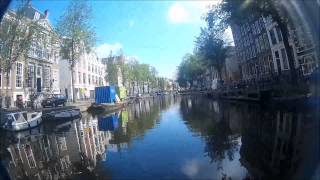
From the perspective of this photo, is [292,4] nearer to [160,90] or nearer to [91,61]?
[91,61]

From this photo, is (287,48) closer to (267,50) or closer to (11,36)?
(267,50)

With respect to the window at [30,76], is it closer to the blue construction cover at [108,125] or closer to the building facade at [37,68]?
the building facade at [37,68]

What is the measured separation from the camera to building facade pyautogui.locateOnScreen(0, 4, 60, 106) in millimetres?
3719

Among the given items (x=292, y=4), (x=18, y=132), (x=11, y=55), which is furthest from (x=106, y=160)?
(x=18, y=132)

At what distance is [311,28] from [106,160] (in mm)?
5837

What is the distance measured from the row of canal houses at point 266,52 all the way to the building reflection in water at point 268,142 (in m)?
0.37

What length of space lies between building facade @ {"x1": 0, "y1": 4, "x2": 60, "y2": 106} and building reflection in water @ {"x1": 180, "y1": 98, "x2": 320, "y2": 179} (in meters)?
2.86

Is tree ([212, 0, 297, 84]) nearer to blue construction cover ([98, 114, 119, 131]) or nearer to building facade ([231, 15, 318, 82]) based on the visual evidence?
building facade ([231, 15, 318, 82])

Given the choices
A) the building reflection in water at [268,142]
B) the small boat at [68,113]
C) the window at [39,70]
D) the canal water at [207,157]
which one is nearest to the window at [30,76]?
the window at [39,70]

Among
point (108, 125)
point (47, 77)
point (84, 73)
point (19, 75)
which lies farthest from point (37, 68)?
point (108, 125)

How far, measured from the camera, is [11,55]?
15.2 feet

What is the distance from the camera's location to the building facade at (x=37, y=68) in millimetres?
3719

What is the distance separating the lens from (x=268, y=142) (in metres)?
7.13

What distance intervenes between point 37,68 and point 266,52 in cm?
294
